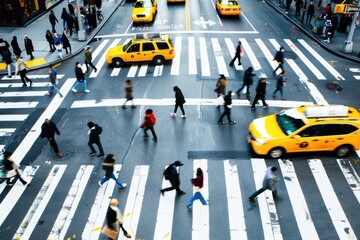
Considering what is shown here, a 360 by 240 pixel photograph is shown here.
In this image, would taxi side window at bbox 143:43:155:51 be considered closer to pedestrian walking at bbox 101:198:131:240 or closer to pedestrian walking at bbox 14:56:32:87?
pedestrian walking at bbox 14:56:32:87

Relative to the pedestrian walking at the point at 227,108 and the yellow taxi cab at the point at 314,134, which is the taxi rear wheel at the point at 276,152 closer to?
the yellow taxi cab at the point at 314,134

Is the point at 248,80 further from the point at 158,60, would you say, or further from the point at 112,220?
the point at 112,220

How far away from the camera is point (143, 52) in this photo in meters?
20.0

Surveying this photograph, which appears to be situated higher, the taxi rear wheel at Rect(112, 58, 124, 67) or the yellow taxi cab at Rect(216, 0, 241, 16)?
the yellow taxi cab at Rect(216, 0, 241, 16)


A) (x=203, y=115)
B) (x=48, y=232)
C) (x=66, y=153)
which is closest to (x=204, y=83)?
(x=203, y=115)

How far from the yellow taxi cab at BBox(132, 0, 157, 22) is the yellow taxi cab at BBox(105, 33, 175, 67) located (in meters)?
8.06

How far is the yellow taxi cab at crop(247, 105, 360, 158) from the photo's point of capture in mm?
12297

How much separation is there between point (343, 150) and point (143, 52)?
39.5 ft

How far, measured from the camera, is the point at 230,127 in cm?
1463

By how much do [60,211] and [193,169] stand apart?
15.1 ft

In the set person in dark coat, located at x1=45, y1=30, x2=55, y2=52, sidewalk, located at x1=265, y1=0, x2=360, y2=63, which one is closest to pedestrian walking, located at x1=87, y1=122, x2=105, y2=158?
person in dark coat, located at x1=45, y1=30, x2=55, y2=52

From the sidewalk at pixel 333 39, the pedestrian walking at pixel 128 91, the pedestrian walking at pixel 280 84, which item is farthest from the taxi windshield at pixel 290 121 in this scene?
the sidewalk at pixel 333 39

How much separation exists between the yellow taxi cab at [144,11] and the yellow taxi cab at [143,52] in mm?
8060

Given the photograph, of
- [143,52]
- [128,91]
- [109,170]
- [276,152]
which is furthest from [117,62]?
[276,152]
